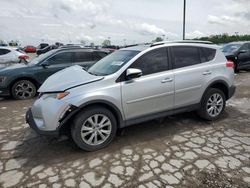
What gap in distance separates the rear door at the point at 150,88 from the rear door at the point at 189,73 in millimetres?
168

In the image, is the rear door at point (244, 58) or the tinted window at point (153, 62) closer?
the tinted window at point (153, 62)

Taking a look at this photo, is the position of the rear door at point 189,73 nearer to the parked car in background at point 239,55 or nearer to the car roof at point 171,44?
the car roof at point 171,44

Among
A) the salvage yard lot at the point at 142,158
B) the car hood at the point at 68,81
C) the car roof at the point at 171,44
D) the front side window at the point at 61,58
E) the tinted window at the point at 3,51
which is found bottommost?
the salvage yard lot at the point at 142,158

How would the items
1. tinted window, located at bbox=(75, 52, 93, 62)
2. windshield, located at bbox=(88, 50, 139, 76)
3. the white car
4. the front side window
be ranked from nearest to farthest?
1. windshield, located at bbox=(88, 50, 139, 76)
2. the front side window
3. tinted window, located at bbox=(75, 52, 93, 62)
4. the white car

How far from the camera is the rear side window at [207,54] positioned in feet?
15.6

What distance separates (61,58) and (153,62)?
4.32 meters

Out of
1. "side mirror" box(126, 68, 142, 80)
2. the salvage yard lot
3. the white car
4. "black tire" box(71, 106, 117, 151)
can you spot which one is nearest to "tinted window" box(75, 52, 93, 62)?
the salvage yard lot

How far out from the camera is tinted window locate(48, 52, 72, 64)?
751 centimetres

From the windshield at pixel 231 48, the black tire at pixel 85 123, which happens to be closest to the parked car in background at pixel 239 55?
the windshield at pixel 231 48

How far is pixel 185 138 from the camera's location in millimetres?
4152

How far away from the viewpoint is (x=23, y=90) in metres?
7.13

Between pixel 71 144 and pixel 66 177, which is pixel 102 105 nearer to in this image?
pixel 71 144

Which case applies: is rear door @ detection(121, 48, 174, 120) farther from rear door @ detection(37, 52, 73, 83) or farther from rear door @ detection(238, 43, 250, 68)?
rear door @ detection(238, 43, 250, 68)

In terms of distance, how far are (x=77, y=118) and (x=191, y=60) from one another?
2.51m
